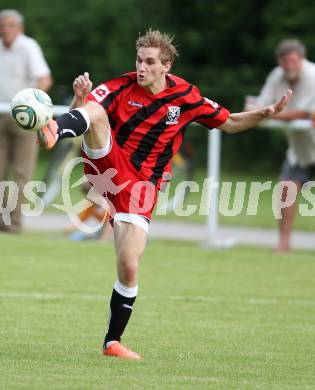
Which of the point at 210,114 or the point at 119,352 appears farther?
the point at 210,114

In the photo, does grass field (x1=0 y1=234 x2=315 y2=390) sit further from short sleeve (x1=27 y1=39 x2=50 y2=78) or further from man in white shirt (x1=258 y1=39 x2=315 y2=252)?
short sleeve (x1=27 y1=39 x2=50 y2=78)

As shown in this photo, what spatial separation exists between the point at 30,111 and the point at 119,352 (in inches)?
61.2

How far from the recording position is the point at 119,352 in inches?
261

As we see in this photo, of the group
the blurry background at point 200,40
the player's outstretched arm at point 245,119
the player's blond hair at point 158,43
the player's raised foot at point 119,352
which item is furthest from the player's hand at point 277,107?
the blurry background at point 200,40

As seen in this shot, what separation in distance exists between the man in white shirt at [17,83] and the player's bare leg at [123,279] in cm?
639

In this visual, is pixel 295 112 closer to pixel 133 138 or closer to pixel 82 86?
pixel 133 138

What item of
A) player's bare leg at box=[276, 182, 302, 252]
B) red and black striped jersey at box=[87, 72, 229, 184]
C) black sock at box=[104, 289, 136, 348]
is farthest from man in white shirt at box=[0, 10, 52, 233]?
black sock at box=[104, 289, 136, 348]

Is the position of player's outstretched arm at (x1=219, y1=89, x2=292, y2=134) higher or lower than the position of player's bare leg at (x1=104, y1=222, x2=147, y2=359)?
higher

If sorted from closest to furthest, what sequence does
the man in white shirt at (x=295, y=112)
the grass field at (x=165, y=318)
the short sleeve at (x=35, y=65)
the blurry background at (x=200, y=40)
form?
the grass field at (x=165, y=318), the man in white shirt at (x=295, y=112), the short sleeve at (x=35, y=65), the blurry background at (x=200, y=40)

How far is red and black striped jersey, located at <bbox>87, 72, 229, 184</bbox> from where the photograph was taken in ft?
22.6

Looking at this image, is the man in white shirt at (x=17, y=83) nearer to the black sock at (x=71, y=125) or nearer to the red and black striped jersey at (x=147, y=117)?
the red and black striped jersey at (x=147, y=117)

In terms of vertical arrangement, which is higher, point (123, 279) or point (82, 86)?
point (82, 86)

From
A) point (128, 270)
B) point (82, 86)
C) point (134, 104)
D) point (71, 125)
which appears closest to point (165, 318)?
point (128, 270)

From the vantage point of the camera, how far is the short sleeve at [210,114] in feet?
23.7
